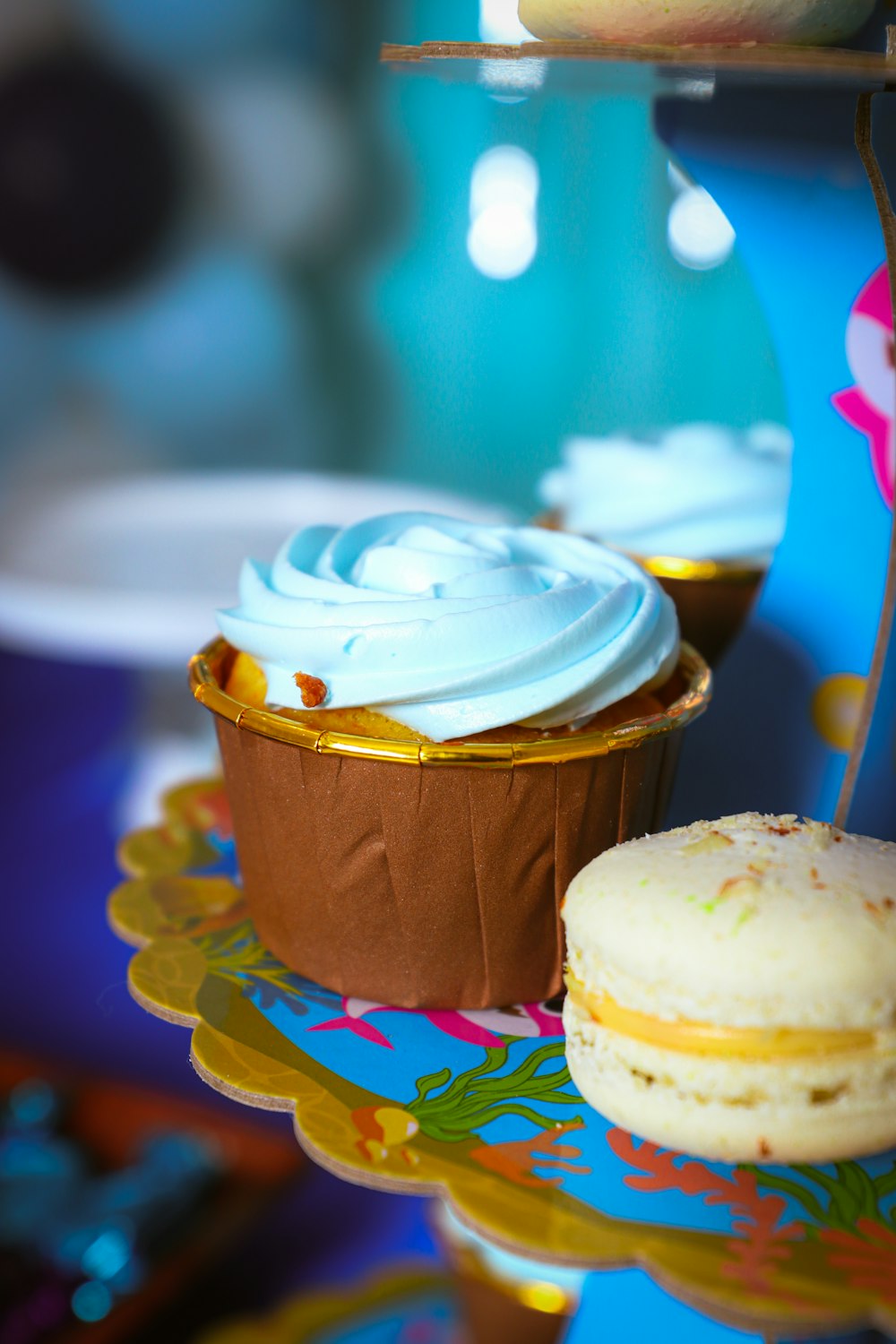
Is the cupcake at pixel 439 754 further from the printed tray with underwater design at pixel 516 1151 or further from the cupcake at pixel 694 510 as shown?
the cupcake at pixel 694 510

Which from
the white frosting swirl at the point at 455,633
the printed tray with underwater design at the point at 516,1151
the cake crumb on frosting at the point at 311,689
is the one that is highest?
the white frosting swirl at the point at 455,633

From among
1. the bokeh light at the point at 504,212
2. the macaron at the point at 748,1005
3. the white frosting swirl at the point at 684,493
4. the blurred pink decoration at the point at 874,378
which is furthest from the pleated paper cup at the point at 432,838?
the bokeh light at the point at 504,212

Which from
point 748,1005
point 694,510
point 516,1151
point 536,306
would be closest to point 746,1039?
point 748,1005

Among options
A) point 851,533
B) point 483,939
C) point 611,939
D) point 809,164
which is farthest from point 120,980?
point 809,164

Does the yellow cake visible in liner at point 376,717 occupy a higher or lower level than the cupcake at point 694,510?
lower

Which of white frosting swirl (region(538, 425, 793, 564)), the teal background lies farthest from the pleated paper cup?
the teal background

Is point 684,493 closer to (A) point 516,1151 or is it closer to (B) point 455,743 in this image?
(B) point 455,743

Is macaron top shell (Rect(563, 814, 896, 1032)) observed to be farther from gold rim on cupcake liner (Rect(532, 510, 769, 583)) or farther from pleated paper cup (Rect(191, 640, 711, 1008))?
gold rim on cupcake liner (Rect(532, 510, 769, 583))
